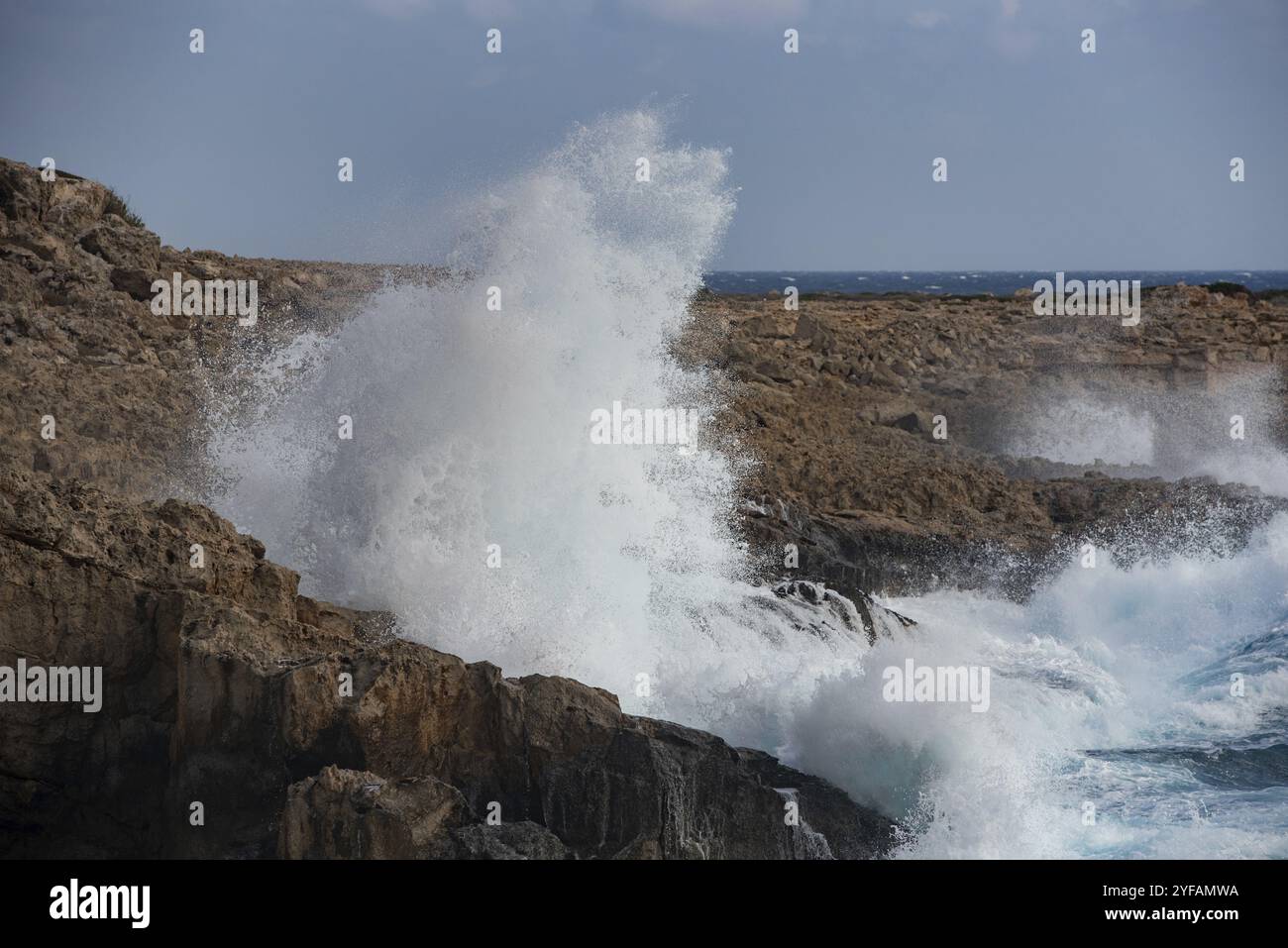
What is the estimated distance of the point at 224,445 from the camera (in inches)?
500

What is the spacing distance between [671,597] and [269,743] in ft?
16.3

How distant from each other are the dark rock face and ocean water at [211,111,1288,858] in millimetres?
1264

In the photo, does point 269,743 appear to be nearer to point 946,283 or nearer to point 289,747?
point 289,747

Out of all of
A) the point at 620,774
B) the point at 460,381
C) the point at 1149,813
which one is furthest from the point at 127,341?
the point at 1149,813

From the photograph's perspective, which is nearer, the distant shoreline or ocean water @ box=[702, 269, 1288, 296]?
the distant shoreline

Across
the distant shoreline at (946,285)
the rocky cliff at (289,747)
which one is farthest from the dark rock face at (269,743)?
the distant shoreline at (946,285)

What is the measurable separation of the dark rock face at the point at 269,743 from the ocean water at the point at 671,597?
4.15 feet

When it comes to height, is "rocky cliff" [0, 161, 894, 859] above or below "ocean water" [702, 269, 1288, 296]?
below

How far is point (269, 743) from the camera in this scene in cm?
741

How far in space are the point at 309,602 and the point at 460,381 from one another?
3453 millimetres

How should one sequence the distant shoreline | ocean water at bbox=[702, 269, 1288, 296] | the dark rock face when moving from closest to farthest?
1. the dark rock face
2. the distant shoreline
3. ocean water at bbox=[702, 269, 1288, 296]

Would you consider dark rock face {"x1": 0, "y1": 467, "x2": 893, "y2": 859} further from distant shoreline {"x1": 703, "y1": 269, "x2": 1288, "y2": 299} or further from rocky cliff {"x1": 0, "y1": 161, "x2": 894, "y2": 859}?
distant shoreline {"x1": 703, "y1": 269, "x2": 1288, "y2": 299}

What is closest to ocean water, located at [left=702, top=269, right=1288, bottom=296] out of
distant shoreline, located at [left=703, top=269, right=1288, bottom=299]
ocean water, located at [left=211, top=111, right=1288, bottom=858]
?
distant shoreline, located at [left=703, top=269, right=1288, bottom=299]

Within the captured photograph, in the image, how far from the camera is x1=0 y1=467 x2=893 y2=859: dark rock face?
7281mm
